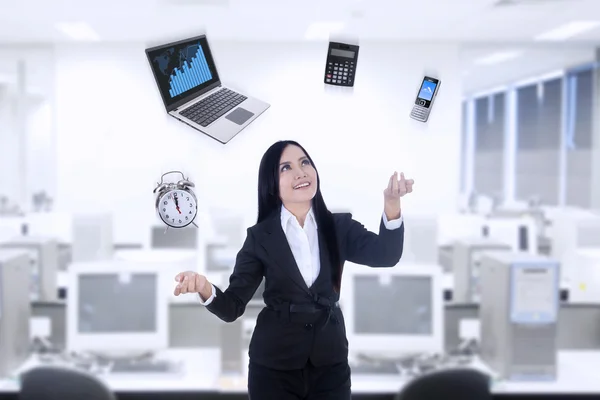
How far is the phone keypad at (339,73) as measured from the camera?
1.01m

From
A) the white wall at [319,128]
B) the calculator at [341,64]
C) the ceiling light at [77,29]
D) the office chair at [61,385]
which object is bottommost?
the office chair at [61,385]

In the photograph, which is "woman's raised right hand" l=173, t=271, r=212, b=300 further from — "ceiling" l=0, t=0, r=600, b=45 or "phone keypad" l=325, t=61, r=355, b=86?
"ceiling" l=0, t=0, r=600, b=45

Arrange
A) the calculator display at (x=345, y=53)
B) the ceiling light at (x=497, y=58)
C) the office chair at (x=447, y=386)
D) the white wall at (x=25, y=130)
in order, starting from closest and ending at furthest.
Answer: the calculator display at (x=345, y=53)
the office chair at (x=447, y=386)
the ceiling light at (x=497, y=58)
the white wall at (x=25, y=130)

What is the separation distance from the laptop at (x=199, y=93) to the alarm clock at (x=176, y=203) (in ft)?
0.31

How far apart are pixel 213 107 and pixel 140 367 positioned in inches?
86.4

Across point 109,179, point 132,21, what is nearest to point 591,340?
point 132,21

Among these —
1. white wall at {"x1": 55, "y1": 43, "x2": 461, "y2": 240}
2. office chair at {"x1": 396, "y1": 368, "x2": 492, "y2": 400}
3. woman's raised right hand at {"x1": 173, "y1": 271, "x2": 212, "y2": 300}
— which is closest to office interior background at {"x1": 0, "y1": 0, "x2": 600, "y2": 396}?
white wall at {"x1": 55, "y1": 43, "x2": 461, "y2": 240}

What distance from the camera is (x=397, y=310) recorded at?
272cm

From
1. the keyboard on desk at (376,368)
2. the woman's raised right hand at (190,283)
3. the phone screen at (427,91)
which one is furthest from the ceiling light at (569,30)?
the woman's raised right hand at (190,283)

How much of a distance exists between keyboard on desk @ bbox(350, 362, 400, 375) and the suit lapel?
1981 millimetres

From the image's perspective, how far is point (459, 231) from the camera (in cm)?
561

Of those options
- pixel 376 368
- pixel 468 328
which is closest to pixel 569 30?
pixel 468 328

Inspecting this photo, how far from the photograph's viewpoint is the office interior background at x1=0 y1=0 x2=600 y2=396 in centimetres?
102

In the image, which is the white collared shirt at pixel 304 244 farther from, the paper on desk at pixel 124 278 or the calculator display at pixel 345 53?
the paper on desk at pixel 124 278
